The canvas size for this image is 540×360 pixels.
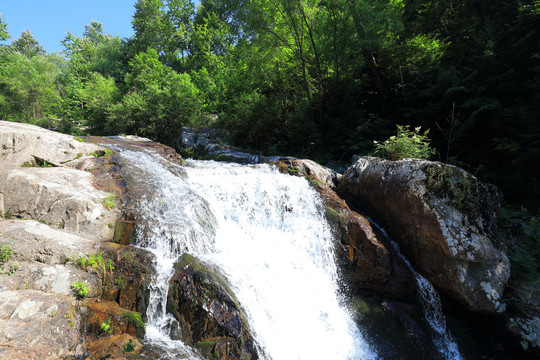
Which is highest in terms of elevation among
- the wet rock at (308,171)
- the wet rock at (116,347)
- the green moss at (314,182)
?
the wet rock at (308,171)

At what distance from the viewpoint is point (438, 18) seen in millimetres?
13219

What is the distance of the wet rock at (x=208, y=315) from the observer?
3666 millimetres

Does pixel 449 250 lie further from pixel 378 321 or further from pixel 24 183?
pixel 24 183

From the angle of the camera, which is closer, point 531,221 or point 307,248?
point 307,248

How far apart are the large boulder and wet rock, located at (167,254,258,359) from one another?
488 cm

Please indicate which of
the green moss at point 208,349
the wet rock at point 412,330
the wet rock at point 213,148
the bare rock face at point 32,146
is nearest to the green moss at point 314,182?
the wet rock at point 213,148

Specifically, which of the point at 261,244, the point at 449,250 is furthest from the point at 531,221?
the point at 261,244

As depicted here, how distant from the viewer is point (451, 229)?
5.90 metres

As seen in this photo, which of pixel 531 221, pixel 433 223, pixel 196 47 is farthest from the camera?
pixel 196 47

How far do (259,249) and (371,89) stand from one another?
12.0 meters

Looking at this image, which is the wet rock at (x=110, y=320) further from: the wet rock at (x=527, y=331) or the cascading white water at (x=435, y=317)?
the wet rock at (x=527, y=331)

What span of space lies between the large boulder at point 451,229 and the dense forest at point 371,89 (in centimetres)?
264

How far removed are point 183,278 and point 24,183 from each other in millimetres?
4087

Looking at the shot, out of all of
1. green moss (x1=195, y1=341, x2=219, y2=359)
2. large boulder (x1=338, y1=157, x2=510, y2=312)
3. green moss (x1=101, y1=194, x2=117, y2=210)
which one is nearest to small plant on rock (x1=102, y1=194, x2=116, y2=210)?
green moss (x1=101, y1=194, x2=117, y2=210)
